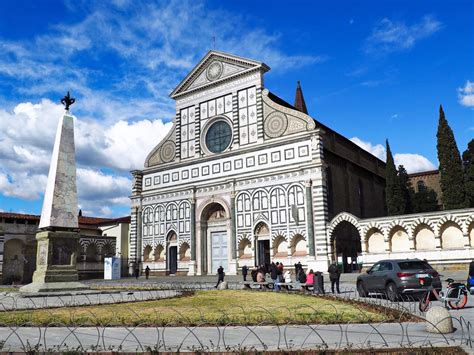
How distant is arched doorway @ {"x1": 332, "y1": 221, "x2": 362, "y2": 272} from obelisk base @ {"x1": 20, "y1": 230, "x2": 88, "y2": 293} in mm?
19932

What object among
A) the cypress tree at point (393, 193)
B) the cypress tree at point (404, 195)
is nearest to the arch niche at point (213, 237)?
the cypress tree at point (393, 193)

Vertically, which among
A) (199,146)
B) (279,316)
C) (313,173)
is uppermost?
(199,146)

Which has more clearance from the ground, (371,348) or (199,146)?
(199,146)

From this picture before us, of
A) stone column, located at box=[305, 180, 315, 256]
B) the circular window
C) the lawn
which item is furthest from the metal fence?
the circular window

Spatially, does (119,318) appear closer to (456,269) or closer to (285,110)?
(456,269)

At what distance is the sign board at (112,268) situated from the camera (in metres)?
42.3

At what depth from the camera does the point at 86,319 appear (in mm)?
12320

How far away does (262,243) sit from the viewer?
39.0 metres

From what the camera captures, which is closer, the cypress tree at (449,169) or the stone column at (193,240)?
the cypress tree at (449,169)

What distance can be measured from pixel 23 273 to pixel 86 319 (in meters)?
37.6

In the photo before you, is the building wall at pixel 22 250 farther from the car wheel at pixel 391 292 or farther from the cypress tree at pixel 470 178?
the car wheel at pixel 391 292

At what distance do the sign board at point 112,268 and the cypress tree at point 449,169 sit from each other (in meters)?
29.3

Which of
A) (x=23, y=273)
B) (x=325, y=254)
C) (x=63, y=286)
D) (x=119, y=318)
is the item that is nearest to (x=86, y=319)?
(x=119, y=318)

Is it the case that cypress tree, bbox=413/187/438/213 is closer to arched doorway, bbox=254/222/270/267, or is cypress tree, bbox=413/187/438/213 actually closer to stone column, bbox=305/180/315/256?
stone column, bbox=305/180/315/256
